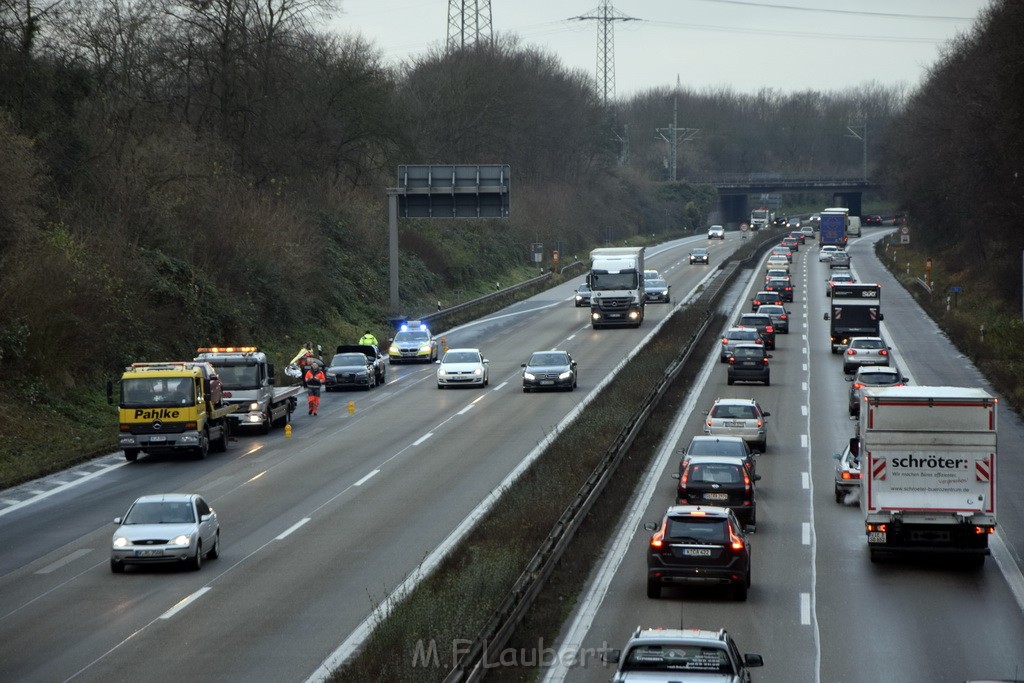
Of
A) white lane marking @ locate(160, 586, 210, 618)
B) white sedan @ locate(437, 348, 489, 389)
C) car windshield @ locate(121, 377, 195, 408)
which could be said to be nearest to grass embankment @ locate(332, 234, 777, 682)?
white lane marking @ locate(160, 586, 210, 618)

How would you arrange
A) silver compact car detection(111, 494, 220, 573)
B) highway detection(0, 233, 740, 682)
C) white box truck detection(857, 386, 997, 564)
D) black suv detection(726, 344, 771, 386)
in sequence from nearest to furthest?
highway detection(0, 233, 740, 682)
white box truck detection(857, 386, 997, 564)
silver compact car detection(111, 494, 220, 573)
black suv detection(726, 344, 771, 386)

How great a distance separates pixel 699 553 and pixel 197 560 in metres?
8.34

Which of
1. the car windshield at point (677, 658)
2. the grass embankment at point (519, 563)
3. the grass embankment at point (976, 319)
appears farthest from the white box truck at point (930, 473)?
the grass embankment at point (976, 319)

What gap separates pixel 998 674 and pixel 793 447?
20.4 meters

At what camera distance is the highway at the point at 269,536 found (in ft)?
59.1

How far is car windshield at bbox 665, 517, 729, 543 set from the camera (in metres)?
20.3

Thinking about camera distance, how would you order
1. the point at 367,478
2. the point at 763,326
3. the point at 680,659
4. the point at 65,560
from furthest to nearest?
1. the point at 763,326
2. the point at 367,478
3. the point at 65,560
4. the point at 680,659

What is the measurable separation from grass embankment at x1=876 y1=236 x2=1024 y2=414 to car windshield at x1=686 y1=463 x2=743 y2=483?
19.7 m

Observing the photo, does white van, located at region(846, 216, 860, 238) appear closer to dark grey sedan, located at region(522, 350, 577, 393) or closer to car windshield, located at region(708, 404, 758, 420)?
dark grey sedan, located at region(522, 350, 577, 393)

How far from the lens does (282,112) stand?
251ft

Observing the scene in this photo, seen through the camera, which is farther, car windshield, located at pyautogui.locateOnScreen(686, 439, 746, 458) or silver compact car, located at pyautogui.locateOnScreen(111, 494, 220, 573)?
car windshield, located at pyautogui.locateOnScreen(686, 439, 746, 458)

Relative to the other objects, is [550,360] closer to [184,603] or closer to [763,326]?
[763,326]

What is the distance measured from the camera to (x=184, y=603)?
20.6m

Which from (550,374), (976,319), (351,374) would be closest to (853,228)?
(976,319)
